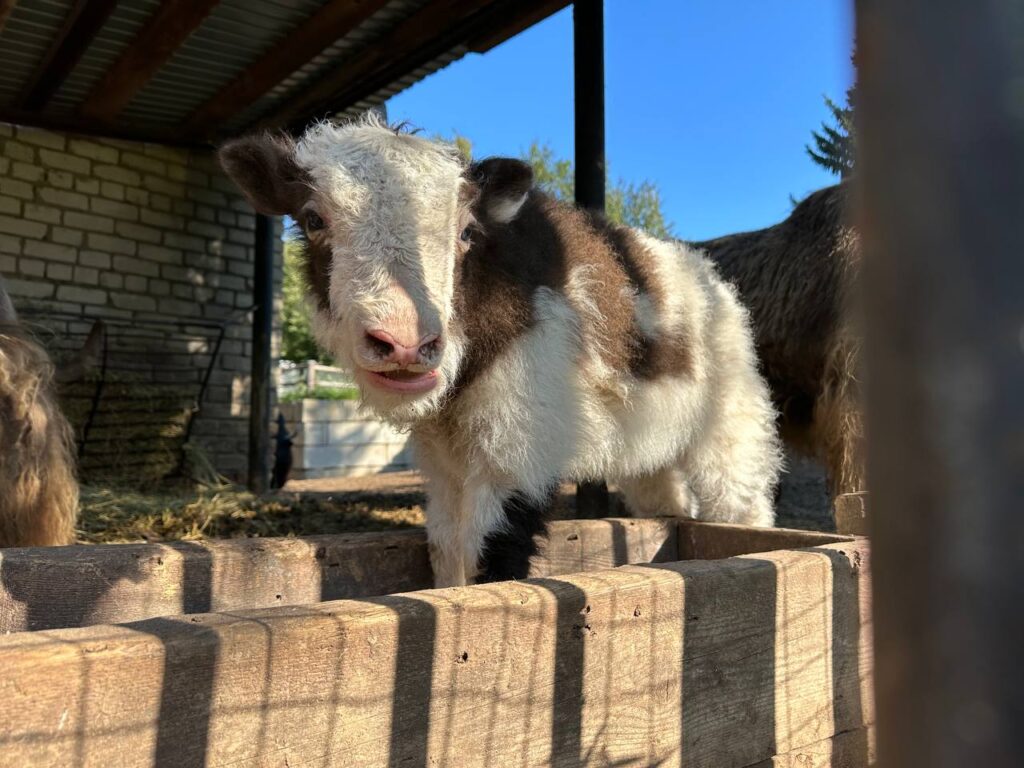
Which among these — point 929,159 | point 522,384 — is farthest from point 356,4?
point 929,159

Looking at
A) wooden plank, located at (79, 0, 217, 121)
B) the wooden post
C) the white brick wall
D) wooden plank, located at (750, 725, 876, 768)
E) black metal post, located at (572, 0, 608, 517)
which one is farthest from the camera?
the white brick wall

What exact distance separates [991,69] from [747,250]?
19.1 ft

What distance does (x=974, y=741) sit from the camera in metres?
0.42

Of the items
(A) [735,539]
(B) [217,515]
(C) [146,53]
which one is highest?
(C) [146,53]

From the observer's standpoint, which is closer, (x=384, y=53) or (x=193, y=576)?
(x=193, y=576)

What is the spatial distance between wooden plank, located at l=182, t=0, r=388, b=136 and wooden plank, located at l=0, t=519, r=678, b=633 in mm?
3917

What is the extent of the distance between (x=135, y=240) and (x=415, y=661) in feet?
28.9

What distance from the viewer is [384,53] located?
636 centimetres

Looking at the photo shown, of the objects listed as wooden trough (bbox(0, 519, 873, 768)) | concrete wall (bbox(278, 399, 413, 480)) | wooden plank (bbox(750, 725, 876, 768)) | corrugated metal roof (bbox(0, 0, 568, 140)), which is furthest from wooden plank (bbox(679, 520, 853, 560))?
concrete wall (bbox(278, 399, 413, 480))

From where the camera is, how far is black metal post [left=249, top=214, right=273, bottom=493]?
892cm

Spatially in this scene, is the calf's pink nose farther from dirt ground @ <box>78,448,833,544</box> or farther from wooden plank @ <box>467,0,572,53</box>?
wooden plank @ <box>467,0,572,53</box>

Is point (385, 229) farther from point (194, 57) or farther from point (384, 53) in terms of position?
point (194, 57)

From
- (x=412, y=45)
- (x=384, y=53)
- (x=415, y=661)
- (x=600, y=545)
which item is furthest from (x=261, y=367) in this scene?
(x=415, y=661)

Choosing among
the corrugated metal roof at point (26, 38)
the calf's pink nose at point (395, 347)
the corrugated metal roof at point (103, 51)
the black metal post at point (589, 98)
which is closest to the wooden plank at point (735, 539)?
the calf's pink nose at point (395, 347)
